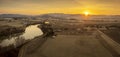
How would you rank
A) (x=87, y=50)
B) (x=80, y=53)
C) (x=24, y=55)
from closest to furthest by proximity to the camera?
1. (x=24, y=55)
2. (x=80, y=53)
3. (x=87, y=50)

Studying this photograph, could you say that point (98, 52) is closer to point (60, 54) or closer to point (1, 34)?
point (60, 54)

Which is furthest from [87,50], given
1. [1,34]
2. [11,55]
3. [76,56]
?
[1,34]

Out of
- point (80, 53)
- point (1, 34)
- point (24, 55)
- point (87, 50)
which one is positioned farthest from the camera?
point (1, 34)

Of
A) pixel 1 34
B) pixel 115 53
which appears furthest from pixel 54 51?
pixel 1 34

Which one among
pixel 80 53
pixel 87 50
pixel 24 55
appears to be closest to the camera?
pixel 24 55

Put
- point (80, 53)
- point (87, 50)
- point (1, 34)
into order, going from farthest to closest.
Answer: point (1, 34), point (87, 50), point (80, 53)

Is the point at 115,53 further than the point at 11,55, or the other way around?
the point at 11,55

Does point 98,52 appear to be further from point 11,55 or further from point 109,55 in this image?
point 11,55

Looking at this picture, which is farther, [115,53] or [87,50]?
[87,50]
